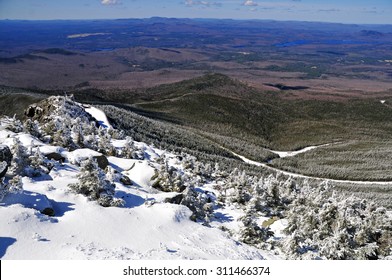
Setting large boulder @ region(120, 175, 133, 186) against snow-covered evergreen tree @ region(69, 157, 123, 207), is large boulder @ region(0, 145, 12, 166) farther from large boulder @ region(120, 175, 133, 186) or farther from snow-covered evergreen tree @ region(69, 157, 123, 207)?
large boulder @ region(120, 175, 133, 186)

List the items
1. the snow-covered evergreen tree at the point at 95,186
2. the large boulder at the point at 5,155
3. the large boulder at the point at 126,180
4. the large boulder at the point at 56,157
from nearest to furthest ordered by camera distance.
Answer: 1. the snow-covered evergreen tree at the point at 95,186
2. the large boulder at the point at 5,155
3. the large boulder at the point at 126,180
4. the large boulder at the point at 56,157

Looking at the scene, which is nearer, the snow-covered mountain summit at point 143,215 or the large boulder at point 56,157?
the snow-covered mountain summit at point 143,215

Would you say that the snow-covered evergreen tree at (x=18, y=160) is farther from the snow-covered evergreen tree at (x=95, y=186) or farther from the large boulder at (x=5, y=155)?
the snow-covered evergreen tree at (x=95, y=186)

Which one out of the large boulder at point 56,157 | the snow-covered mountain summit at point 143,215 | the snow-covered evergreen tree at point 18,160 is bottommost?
the snow-covered mountain summit at point 143,215

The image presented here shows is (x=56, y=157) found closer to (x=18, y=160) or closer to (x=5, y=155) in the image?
(x=18, y=160)

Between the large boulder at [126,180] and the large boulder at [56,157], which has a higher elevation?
the large boulder at [56,157]

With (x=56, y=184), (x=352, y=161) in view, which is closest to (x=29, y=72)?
(x=352, y=161)

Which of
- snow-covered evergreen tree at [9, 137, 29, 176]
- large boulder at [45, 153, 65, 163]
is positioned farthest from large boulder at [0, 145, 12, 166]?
large boulder at [45, 153, 65, 163]

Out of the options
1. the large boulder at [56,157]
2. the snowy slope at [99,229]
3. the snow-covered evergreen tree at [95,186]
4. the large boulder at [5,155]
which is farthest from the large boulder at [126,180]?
the large boulder at [5,155]
